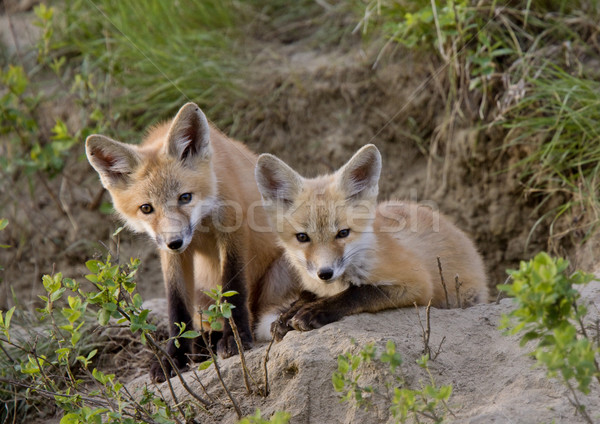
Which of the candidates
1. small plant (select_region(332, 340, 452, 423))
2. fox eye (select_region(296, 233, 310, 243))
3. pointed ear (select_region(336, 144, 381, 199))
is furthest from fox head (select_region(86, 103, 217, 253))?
small plant (select_region(332, 340, 452, 423))

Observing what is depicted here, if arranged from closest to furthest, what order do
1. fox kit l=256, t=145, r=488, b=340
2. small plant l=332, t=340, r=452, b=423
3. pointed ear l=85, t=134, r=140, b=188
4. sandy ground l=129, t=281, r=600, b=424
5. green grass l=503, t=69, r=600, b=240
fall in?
small plant l=332, t=340, r=452, b=423, sandy ground l=129, t=281, r=600, b=424, fox kit l=256, t=145, r=488, b=340, pointed ear l=85, t=134, r=140, b=188, green grass l=503, t=69, r=600, b=240

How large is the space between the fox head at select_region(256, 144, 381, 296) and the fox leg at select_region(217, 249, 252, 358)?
0.29 m

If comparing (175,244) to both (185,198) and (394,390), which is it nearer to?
(185,198)

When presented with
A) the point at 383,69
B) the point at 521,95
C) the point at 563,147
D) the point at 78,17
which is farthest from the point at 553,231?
the point at 78,17

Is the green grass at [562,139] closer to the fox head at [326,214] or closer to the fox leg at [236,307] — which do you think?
the fox head at [326,214]

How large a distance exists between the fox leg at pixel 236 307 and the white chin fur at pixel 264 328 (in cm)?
14

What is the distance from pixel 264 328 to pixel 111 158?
1.25 m

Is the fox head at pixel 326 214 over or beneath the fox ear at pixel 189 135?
beneath

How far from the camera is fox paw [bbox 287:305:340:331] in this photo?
304 centimetres

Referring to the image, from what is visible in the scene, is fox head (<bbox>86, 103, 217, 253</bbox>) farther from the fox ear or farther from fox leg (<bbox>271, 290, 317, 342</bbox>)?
fox leg (<bbox>271, 290, 317, 342</bbox>)

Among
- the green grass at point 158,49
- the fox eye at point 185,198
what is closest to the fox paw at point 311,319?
the fox eye at point 185,198

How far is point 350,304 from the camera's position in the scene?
3.15 meters

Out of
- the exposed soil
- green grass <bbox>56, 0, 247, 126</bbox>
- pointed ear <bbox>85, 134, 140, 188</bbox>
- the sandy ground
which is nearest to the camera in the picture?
the sandy ground

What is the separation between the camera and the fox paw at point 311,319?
9.98 feet
